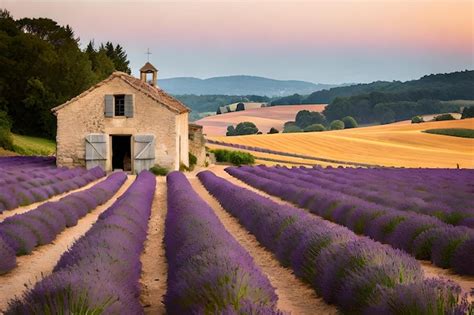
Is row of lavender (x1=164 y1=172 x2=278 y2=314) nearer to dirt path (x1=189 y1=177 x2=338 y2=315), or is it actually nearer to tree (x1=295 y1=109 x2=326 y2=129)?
dirt path (x1=189 y1=177 x2=338 y2=315)

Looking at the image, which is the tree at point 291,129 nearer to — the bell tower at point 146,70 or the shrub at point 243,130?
the shrub at point 243,130

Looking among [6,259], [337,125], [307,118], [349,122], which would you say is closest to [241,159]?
[6,259]

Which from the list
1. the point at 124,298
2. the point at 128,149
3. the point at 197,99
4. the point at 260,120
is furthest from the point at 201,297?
the point at 197,99

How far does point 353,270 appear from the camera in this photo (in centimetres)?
467

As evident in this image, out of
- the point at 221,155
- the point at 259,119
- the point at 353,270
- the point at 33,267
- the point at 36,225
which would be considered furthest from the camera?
the point at 259,119

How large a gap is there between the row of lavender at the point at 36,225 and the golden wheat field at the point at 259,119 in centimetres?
7396

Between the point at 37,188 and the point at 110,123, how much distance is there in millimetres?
10416

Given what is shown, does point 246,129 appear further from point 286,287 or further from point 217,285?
point 217,285

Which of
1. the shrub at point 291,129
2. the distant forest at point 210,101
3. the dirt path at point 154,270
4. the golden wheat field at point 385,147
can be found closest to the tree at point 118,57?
the golden wheat field at point 385,147

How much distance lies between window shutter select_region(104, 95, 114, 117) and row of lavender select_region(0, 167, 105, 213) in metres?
4.52

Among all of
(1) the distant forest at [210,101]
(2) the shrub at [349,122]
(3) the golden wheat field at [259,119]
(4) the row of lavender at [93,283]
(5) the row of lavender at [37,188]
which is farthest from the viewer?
(1) the distant forest at [210,101]

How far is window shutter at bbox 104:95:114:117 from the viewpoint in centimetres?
2398

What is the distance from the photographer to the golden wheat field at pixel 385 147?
1700 inches

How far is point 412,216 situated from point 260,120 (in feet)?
291
